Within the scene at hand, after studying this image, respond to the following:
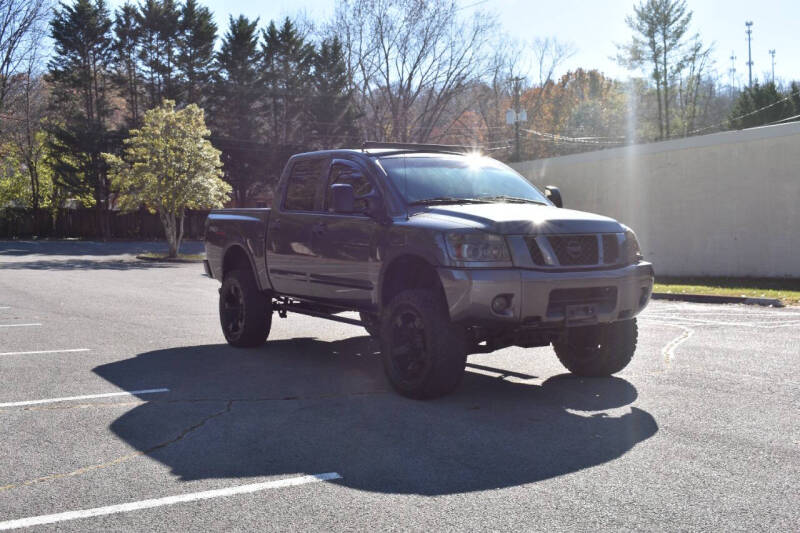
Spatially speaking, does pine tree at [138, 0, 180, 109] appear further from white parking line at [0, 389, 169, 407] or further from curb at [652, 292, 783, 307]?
Answer: white parking line at [0, 389, 169, 407]

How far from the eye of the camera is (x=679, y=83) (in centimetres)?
5588

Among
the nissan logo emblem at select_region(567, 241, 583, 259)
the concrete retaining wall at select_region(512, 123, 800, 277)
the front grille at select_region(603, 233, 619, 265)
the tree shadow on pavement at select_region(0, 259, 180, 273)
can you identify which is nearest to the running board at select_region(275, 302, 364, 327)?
the nissan logo emblem at select_region(567, 241, 583, 259)

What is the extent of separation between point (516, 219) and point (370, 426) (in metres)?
1.93

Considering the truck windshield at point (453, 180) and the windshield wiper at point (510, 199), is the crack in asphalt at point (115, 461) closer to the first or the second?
the truck windshield at point (453, 180)

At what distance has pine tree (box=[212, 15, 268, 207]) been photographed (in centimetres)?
5869

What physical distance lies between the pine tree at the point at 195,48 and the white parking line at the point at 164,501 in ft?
187

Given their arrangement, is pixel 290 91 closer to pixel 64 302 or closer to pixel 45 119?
pixel 45 119

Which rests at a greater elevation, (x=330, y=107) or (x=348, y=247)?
(x=330, y=107)

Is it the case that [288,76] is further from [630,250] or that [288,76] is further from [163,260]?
[630,250]

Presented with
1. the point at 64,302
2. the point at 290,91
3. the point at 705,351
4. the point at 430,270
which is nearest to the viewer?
the point at 430,270

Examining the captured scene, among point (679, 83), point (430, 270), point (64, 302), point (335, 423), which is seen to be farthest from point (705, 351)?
point (679, 83)

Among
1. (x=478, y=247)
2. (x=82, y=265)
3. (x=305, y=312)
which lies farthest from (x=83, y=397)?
(x=82, y=265)

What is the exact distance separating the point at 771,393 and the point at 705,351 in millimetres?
2293

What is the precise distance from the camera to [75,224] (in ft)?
188
